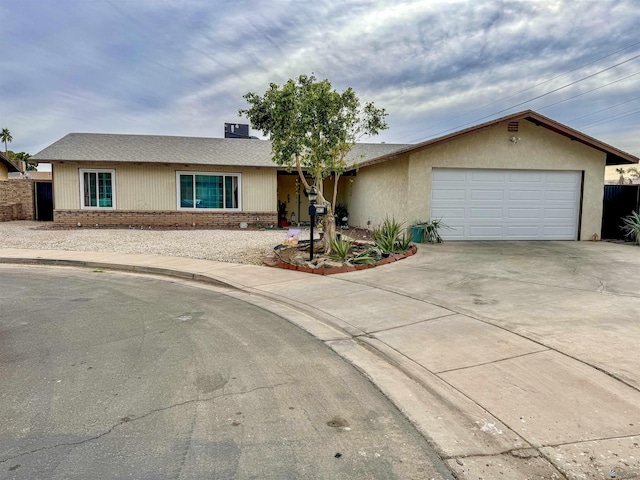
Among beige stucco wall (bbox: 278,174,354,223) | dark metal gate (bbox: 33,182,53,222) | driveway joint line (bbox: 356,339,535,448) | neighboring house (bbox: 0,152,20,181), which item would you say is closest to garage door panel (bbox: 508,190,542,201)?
beige stucco wall (bbox: 278,174,354,223)

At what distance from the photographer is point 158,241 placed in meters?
15.8

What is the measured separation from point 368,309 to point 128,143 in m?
19.7

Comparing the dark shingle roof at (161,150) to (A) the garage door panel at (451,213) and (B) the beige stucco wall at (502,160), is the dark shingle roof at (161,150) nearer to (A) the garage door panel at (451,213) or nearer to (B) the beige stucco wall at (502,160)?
(B) the beige stucco wall at (502,160)

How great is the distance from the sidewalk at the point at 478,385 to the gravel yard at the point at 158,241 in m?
5.85

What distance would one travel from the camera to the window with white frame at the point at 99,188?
2022 centimetres

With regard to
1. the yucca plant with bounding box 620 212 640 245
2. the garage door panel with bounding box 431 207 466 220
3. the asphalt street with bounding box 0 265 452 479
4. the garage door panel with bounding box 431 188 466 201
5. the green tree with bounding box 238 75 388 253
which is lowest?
the asphalt street with bounding box 0 265 452 479

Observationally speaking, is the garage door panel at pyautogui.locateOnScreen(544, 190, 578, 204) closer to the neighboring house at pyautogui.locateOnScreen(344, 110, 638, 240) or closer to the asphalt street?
the neighboring house at pyautogui.locateOnScreen(344, 110, 638, 240)

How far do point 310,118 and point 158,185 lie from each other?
12.4 meters

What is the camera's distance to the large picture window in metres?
20.8

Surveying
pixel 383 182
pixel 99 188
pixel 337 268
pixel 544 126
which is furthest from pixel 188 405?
pixel 99 188

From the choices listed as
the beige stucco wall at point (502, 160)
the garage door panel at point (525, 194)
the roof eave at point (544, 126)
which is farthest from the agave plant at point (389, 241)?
the garage door panel at point (525, 194)

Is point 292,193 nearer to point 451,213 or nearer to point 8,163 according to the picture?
point 451,213

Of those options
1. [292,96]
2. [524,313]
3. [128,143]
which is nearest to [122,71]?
[128,143]

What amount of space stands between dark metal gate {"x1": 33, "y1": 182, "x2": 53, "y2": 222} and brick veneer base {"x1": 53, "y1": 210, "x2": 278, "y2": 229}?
4864mm
